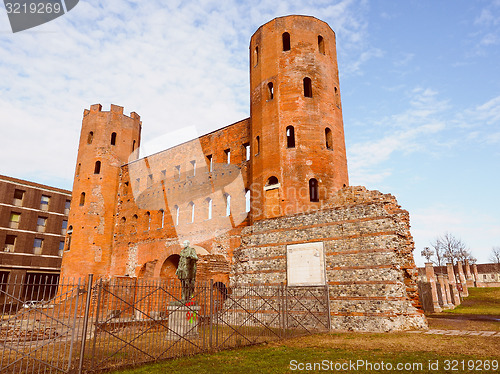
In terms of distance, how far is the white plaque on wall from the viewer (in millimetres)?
12992

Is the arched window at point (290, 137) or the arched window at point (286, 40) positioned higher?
the arched window at point (286, 40)

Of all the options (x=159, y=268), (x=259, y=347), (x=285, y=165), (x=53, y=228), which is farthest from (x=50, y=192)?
(x=259, y=347)

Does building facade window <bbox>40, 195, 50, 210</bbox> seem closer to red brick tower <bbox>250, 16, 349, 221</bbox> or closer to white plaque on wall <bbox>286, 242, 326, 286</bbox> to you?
red brick tower <bbox>250, 16, 349, 221</bbox>

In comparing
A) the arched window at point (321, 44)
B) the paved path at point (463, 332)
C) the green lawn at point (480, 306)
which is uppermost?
the arched window at point (321, 44)

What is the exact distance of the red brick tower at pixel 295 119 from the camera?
1645 centimetres

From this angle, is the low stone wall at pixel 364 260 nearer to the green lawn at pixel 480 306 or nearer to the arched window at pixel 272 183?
the arched window at pixel 272 183

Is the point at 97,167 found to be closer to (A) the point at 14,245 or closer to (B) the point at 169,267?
(B) the point at 169,267

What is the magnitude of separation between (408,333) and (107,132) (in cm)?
2535

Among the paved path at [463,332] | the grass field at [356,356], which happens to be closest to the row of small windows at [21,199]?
the grass field at [356,356]

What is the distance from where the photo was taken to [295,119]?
55.7 ft

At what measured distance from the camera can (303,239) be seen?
45.4ft

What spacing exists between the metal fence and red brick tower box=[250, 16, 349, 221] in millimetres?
4713

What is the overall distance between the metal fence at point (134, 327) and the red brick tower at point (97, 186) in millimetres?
13952

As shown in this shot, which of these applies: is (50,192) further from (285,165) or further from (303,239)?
(303,239)
